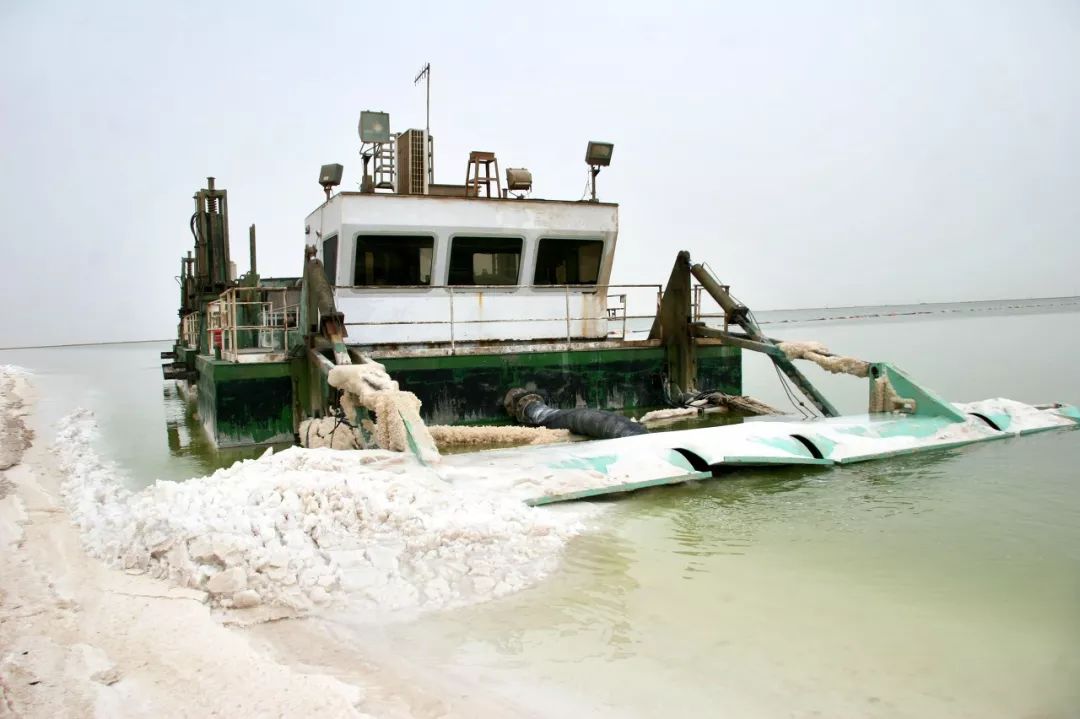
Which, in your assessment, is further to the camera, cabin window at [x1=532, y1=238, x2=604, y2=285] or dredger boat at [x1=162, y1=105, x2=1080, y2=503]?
cabin window at [x1=532, y1=238, x2=604, y2=285]

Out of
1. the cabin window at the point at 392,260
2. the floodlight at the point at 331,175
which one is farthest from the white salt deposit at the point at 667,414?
the floodlight at the point at 331,175

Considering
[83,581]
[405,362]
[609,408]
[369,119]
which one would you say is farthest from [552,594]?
[369,119]

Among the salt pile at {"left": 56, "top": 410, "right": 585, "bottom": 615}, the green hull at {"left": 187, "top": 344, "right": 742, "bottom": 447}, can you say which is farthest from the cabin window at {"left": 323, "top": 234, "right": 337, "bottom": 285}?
the salt pile at {"left": 56, "top": 410, "right": 585, "bottom": 615}

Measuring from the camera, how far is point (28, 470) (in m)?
9.46

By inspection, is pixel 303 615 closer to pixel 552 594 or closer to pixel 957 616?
pixel 552 594

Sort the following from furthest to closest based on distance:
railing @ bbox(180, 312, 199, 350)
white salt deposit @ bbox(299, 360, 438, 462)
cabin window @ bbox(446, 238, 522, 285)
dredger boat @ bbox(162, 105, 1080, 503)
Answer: railing @ bbox(180, 312, 199, 350), cabin window @ bbox(446, 238, 522, 285), dredger boat @ bbox(162, 105, 1080, 503), white salt deposit @ bbox(299, 360, 438, 462)

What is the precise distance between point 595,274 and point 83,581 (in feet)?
32.6

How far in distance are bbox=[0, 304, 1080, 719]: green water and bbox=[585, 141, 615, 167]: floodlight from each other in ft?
23.1

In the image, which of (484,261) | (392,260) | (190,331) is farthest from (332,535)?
(190,331)

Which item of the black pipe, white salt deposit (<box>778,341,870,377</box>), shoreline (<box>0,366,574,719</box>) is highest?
white salt deposit (<box>778,341,870,377</box>)

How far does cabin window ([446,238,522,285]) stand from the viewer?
41.0 ft

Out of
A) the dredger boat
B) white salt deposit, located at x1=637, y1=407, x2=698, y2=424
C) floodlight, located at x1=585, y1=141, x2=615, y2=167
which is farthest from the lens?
floodlight, located at x1=585, y1=141, x2=615, y2=167

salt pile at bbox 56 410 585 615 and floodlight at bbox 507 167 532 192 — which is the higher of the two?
floodlight at bbox 507 167 532 192

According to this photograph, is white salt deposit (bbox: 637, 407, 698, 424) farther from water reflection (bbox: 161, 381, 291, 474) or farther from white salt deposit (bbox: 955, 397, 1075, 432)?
water reflection (bbox: 161, 381, 291, 474)
